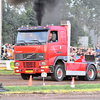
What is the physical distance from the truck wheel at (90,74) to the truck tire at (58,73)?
1.52m

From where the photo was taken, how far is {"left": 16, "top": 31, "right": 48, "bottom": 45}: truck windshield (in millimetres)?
15953

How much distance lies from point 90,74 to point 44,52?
3.45 m

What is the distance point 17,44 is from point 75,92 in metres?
6.23

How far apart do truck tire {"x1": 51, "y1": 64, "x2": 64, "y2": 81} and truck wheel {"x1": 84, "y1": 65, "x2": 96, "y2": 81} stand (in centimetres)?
152

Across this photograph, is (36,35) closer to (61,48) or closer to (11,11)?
(61,48)

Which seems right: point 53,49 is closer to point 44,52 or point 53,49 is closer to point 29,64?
point 44,52

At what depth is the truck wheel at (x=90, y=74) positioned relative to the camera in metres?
17.4

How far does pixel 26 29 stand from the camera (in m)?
16.4

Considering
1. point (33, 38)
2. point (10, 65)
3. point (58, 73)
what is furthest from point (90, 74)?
point (10, 65)

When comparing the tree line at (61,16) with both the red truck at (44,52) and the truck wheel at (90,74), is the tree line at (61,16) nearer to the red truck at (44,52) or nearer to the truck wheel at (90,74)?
the truck wheel at (90,74)

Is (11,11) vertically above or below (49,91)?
above

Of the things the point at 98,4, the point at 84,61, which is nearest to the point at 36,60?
the point at 84,61

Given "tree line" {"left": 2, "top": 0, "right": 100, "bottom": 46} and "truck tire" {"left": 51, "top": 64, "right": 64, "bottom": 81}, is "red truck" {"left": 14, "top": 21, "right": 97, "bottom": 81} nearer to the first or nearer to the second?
"truck tire" {"left": 51, "top": 64, "right": 64, "bottom": 81}

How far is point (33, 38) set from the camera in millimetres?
16109
